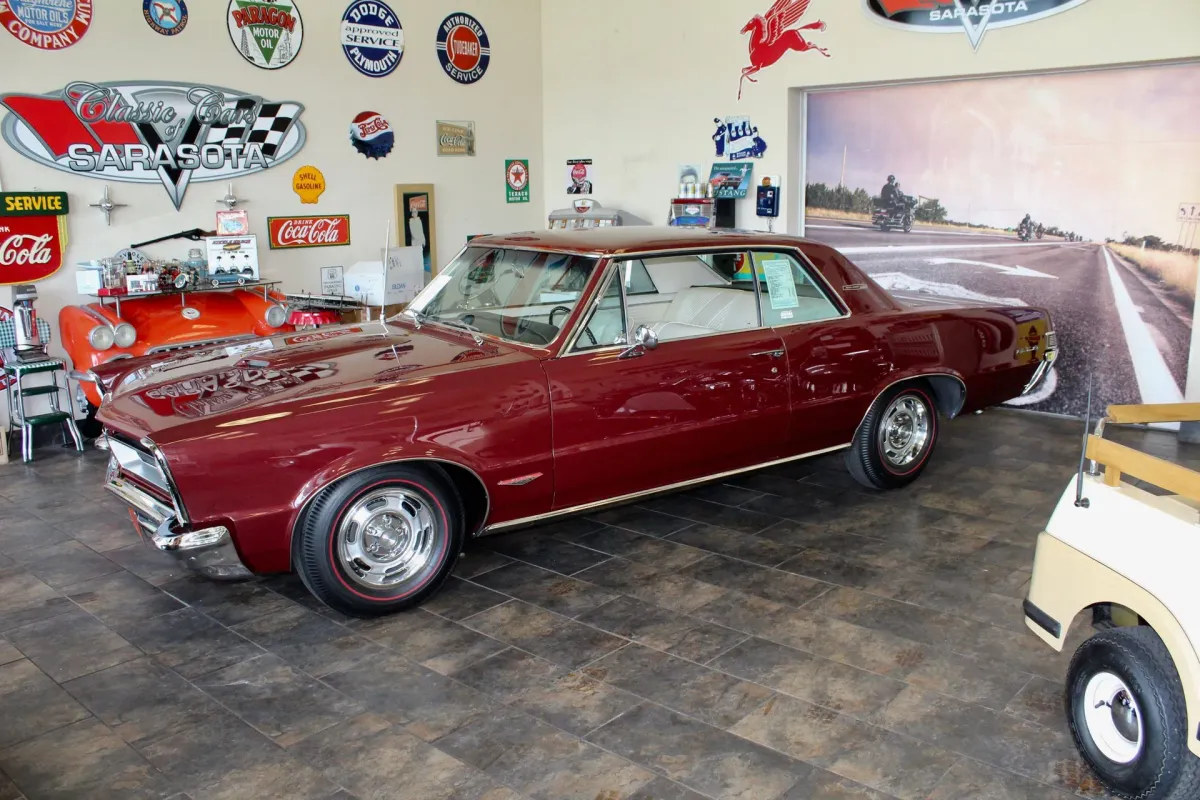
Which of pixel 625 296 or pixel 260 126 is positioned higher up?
pixel 260 126

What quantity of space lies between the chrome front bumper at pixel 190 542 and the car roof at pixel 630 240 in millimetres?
2074

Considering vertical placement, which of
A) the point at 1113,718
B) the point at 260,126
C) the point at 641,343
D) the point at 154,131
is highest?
the point at 260,126

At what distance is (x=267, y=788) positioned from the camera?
2.89 m

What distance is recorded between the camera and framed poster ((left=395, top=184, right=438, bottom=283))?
8.92 metres

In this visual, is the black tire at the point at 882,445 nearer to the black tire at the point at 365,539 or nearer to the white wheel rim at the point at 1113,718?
the black tire at the point at 365,539

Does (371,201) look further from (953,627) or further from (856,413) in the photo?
(953,627)

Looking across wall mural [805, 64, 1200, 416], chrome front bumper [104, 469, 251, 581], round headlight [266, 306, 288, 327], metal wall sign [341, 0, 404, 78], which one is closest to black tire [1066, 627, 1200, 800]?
chrome front bumper [104, 469, 251, 581]

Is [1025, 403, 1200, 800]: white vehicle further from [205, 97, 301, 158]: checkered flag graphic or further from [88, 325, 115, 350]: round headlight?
[205, 97, 301, 158]: checkered flag graphic

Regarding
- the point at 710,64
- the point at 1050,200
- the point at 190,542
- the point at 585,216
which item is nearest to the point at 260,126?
the point at 585,216

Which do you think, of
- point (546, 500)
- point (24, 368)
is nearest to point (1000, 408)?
point (546, 500)

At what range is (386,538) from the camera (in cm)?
400

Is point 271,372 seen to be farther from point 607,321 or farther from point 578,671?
point 578,671

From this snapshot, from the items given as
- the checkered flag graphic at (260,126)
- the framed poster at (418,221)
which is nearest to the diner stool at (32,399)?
the checkered flag graphic at (260,126)

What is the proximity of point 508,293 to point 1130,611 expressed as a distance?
302 cm
